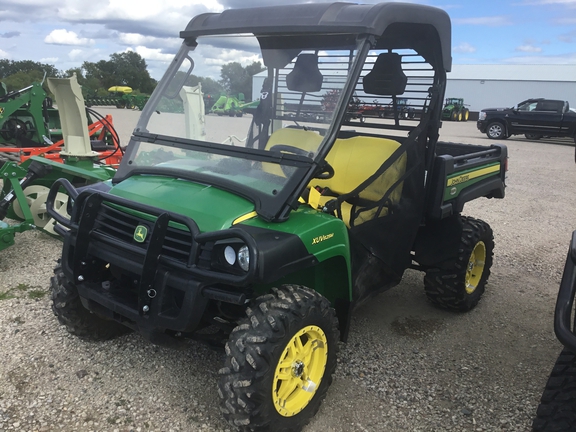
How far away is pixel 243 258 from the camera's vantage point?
2467 millimetres

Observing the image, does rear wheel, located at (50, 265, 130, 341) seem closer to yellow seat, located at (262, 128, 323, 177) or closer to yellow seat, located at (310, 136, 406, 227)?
yellow seat, located at (262, 128, 323, 177)

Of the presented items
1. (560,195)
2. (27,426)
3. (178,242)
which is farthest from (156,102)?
(560,195)

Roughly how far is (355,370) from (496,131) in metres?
19.0

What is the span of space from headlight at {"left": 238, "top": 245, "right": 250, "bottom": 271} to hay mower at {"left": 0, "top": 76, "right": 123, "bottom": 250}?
10.1ft

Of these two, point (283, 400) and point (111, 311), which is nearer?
point (283, 400)

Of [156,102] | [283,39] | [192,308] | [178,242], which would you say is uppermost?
[283,39]

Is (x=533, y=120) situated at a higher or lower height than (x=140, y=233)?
lower

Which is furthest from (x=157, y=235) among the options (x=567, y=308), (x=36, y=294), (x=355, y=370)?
(x=36, y=294)

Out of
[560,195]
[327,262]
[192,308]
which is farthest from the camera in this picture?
[560,195]

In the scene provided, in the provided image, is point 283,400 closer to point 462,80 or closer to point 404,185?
point 404,185

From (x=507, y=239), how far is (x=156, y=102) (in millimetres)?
4967

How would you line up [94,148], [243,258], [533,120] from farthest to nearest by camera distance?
[533,120] < [94,148] < [243,258]

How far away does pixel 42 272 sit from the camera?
4.74m

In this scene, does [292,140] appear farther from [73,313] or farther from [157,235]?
[73,313]
